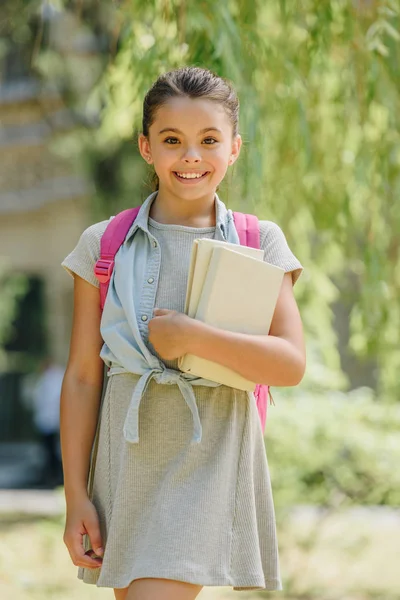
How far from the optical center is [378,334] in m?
4.70

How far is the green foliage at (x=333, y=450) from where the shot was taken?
6.23 meters

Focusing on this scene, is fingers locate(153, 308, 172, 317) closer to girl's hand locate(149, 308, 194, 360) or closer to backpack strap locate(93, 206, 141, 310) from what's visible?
girl's hand locate(149, 308, 194, 360)

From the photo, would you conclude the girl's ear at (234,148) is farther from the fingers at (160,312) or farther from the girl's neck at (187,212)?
the fingers at (160,312)

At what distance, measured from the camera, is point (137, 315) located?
2340mm

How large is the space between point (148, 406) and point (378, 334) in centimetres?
255

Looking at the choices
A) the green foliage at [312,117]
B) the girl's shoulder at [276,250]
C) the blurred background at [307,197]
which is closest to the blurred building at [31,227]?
the blurred background at [307,197]

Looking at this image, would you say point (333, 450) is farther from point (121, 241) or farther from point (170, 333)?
point (170, 333)

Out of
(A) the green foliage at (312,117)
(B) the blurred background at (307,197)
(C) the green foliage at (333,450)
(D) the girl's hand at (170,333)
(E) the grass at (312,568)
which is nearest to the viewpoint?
(D) the girl's hand at (170,333)

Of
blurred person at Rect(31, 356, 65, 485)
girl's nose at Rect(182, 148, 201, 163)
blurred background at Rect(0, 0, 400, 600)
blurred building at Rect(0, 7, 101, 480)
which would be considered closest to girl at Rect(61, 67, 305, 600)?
girl's nose at Rect(182, 148, 201, 163)

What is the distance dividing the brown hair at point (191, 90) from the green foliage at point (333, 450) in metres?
3.79

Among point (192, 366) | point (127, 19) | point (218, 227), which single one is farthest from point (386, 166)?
point (192, 366)

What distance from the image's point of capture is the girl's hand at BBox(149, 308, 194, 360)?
220cm

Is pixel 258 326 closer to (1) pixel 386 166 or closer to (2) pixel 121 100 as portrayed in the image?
(1) pixel 386 166

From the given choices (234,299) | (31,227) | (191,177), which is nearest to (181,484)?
(234,299)
